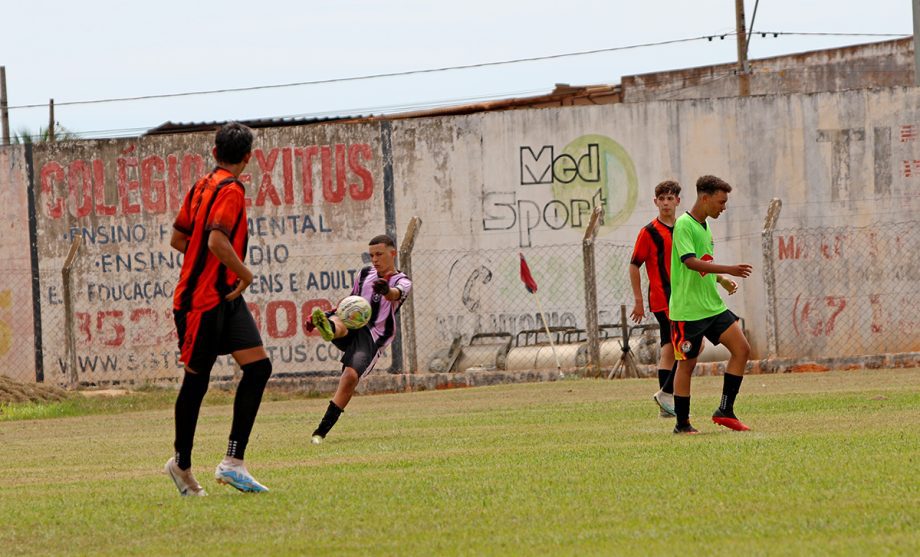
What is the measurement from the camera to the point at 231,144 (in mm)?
8055

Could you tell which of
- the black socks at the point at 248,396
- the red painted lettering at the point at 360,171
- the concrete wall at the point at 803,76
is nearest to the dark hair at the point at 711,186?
the black socks at the point at 248,396

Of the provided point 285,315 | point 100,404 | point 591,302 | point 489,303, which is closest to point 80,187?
point 285,315

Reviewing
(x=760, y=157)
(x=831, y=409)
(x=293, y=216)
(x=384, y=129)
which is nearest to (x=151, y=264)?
(x=293, y=216)

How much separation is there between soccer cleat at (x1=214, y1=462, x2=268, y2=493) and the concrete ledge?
13.2m

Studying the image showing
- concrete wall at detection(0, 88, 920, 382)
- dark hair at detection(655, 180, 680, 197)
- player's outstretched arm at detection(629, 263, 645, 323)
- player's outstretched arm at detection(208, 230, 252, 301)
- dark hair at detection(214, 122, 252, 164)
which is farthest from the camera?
concrete wall at detection(0, 88, 920, 382)

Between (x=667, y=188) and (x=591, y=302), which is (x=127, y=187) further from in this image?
(x=667, y=188)

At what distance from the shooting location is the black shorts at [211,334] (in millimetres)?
7949

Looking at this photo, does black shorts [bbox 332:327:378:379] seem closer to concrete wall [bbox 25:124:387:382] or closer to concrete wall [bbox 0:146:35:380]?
concrete wall [bbox 25:124:387:382]

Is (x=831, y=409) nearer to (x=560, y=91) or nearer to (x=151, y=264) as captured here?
(x=151, y=264)

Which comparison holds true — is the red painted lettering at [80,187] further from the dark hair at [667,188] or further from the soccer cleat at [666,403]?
the soccer cleat at [666,403]

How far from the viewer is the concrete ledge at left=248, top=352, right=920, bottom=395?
2048 cm

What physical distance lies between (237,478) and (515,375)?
13.7 m

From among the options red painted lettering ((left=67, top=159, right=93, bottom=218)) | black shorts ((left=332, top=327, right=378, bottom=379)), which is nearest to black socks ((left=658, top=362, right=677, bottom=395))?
black shorts ((left=332, top=327, right=378, bottom=379))

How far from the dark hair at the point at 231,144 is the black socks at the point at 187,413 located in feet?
3.63
